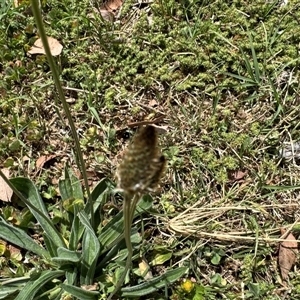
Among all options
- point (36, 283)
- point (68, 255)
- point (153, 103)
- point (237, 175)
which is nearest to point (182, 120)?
point (153, 103)

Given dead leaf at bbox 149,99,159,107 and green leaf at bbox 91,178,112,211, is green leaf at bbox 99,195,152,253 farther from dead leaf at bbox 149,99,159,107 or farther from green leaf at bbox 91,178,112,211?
dead leaf at bbox 149,99,159,107

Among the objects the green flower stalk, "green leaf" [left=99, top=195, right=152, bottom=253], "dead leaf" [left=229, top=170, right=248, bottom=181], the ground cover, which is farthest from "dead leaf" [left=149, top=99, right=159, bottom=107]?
the green flower stalk

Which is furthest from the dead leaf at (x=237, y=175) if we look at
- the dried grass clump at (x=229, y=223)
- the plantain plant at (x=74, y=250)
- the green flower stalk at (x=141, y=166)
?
the green flower stalk at (x=141, y=166)

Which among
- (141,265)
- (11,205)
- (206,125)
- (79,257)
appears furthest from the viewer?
(206,125)

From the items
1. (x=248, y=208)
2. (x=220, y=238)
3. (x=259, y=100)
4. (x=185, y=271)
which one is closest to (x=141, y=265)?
(x=185, y=271)

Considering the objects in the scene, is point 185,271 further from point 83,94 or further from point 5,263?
point 83,94

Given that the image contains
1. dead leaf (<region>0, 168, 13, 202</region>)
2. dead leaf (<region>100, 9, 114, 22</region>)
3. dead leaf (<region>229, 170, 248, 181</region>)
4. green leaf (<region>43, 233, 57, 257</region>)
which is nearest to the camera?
green leaf (<region>43, 233, 57, 257</region>)
